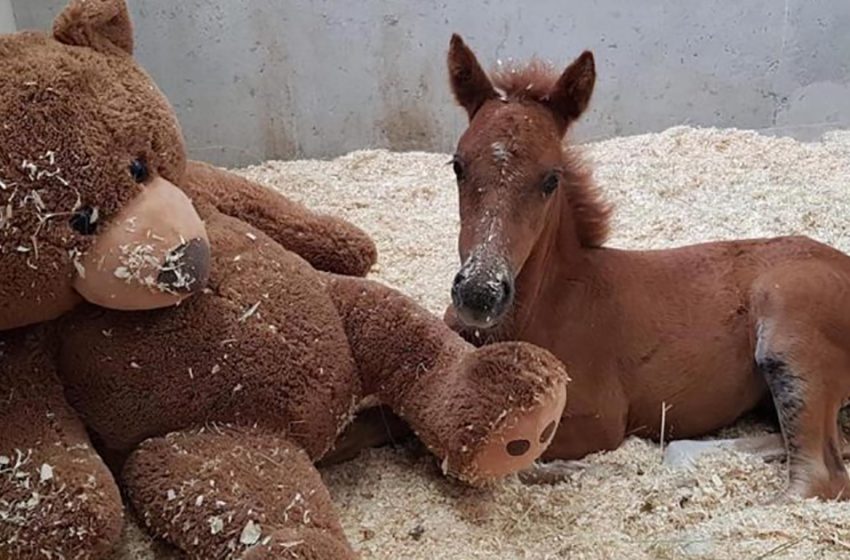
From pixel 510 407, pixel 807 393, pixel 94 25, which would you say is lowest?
pixel 807 393

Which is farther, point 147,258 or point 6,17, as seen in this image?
point 6,17

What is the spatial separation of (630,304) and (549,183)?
0.39 meters

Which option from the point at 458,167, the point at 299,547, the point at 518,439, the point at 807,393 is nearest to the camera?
the point at 299,547

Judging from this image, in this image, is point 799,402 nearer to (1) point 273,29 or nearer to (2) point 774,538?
(2) point 774,538

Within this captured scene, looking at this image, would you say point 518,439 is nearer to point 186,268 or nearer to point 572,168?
point 186,268

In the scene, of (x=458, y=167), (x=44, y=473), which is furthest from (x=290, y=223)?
(x=44, y=473)

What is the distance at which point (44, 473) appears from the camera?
1.33m

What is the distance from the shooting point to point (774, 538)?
5.12 ft

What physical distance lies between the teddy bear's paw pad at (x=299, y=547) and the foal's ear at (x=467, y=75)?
886 mm

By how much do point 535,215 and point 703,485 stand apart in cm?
56

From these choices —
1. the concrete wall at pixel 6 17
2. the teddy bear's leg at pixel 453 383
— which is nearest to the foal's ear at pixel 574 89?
the teddy bear's leg at pixel 453 383

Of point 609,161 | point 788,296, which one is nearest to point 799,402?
point 788,296

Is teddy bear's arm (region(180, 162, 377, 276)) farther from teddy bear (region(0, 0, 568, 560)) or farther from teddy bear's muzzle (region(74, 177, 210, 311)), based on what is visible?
teddy bear's muzzle (region(74, 177, 210, 311))

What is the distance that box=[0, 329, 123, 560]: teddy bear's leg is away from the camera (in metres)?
1.30
